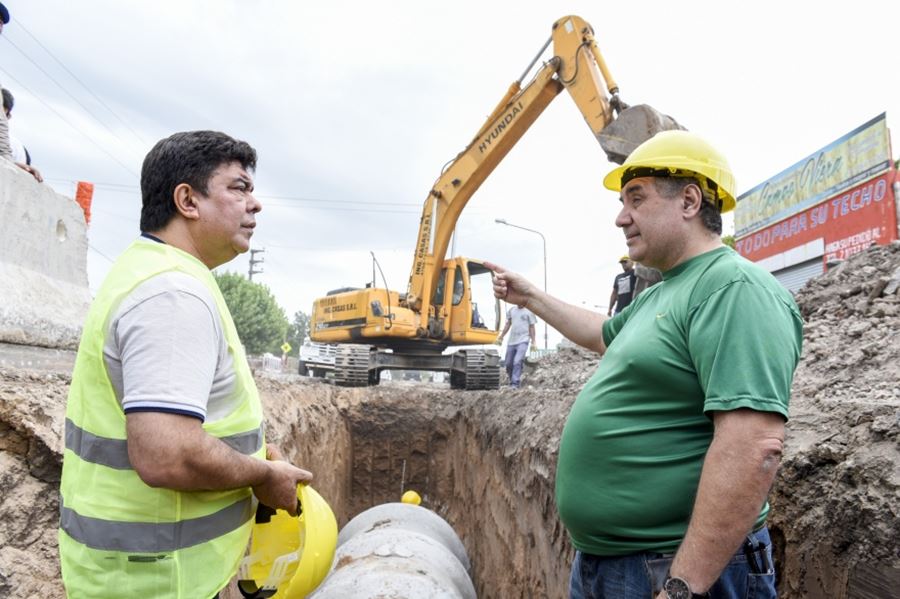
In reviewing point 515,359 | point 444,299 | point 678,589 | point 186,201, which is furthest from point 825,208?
point 186,201

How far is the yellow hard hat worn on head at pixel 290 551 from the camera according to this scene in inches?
82.6

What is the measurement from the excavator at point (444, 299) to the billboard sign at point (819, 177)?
42.6ft

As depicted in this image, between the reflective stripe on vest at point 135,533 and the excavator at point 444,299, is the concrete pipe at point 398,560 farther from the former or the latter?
the excavator at point 444,299

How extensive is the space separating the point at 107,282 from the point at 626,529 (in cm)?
160

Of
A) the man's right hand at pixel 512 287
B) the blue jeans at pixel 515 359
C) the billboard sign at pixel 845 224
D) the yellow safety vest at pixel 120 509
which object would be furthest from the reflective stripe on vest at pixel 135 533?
the billboard sign at pixel 845 224

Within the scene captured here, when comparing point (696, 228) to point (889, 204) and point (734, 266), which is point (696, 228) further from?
point (889, 204)

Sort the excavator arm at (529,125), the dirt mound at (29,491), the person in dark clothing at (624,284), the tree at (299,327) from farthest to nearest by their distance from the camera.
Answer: the tree at (299,327)
the person in dark clothing at (624,284)
the excavator arm at (529,125)
the dirt mound at (29,491)

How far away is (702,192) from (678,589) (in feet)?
3.78

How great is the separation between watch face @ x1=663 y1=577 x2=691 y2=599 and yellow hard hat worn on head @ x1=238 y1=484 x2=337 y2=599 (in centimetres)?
114

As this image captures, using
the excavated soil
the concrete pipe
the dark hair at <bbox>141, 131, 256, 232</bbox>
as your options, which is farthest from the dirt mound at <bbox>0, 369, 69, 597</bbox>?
the concrete pipe

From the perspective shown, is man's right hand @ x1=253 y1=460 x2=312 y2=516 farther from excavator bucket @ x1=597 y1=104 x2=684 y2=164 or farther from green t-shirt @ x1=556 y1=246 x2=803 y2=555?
excavator bucket @ x1=597 y1=104 x2=684 y2=164

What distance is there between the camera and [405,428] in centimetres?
1047

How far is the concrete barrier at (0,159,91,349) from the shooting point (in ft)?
15.0

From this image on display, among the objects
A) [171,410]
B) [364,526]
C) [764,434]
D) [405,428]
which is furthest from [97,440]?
[405,428]
